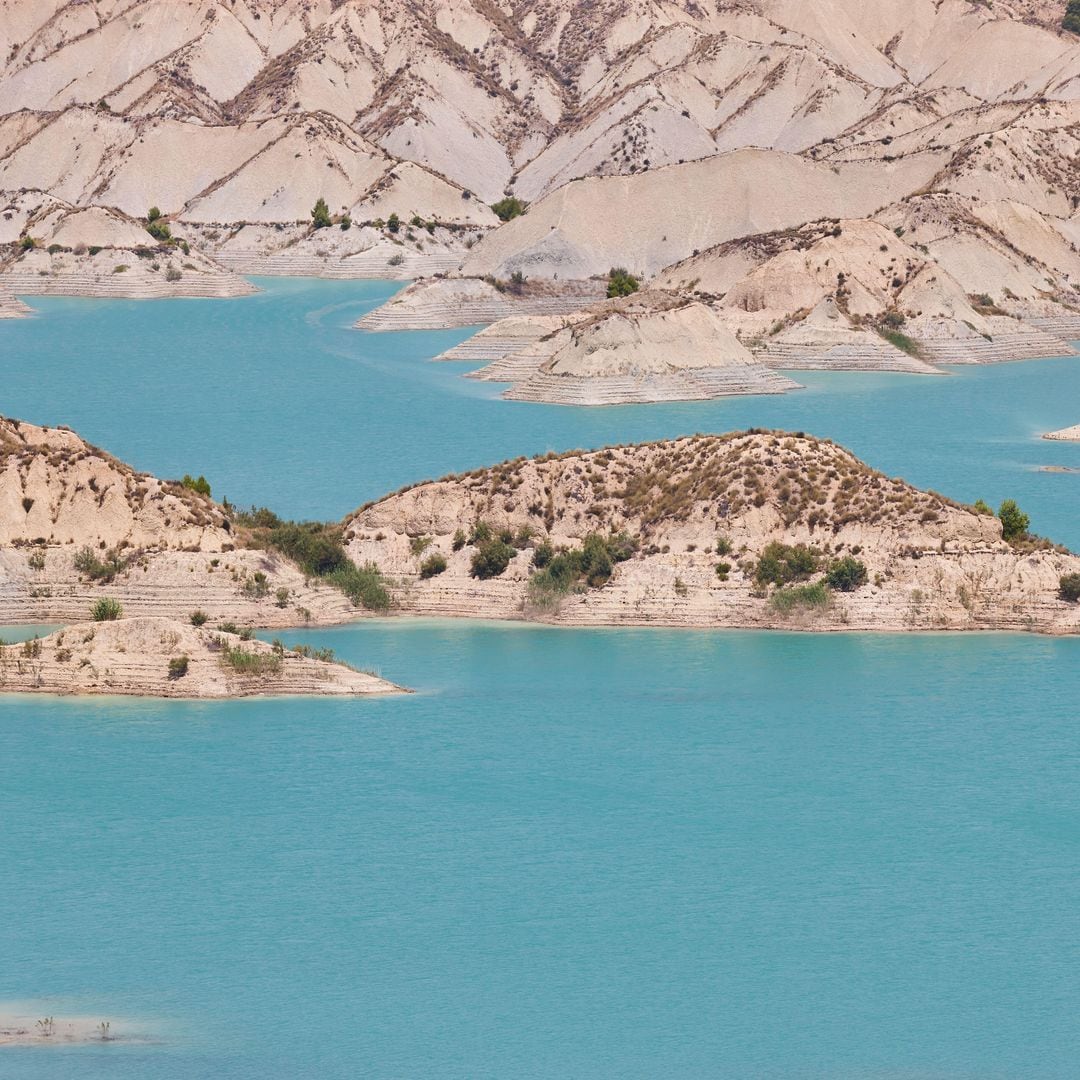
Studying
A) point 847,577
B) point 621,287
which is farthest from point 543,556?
point 621,287

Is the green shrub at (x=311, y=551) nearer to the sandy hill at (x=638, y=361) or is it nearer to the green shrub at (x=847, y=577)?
the green shrub at (x=847, y=577)

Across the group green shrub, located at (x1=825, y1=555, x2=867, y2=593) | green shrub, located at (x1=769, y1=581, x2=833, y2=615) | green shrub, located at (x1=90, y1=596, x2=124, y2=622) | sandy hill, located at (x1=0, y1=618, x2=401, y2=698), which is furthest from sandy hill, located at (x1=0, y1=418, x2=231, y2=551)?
green shrub, located at (x1=825, y1=555, x2=867, y2=593)

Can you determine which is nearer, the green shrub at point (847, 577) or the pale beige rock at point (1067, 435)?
the green shrub at point (847, 577)

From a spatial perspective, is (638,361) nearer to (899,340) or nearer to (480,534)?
(899,340)

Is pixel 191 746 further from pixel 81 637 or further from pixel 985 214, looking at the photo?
pixel 985 214

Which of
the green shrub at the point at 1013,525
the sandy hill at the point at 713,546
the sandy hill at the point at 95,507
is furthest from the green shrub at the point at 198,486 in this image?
the green shrub at the point at 1013,525
